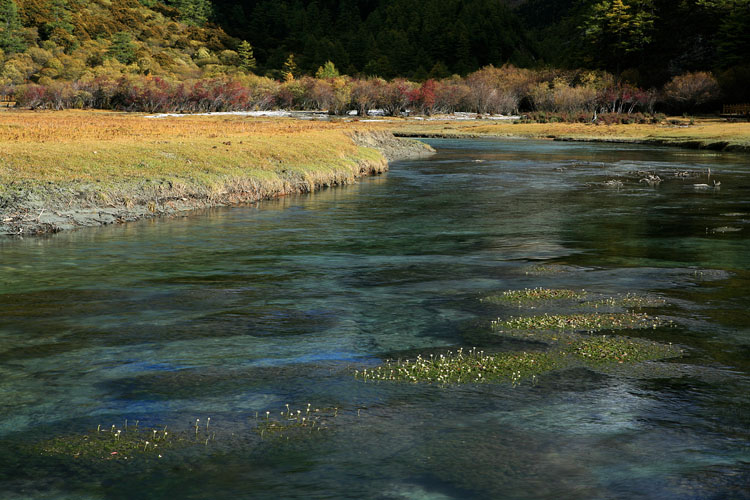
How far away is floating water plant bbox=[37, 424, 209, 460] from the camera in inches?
423

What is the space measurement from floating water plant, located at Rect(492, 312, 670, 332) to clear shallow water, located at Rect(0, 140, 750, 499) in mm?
638

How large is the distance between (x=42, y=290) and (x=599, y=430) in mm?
15701

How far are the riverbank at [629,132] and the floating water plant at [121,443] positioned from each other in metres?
82.1

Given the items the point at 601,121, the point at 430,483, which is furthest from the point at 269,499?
the point at 601,121

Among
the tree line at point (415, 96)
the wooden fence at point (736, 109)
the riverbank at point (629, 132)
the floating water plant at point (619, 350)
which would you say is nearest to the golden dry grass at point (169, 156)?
the floating water plant at point (619, 350)

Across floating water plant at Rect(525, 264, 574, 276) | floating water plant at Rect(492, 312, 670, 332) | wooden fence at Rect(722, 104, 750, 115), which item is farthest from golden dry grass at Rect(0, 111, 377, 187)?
wooden fence at Rect(722, 104, 750, 115)

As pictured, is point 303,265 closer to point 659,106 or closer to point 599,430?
point 599,430

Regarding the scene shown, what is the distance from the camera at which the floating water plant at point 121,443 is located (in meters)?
10.7

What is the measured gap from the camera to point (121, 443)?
11.1m

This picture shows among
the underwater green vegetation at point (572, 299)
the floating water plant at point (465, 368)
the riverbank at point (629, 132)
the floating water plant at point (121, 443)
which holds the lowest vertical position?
the floating water plant at point (121, 443)

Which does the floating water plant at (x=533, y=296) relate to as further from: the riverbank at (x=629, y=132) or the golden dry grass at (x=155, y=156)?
the riverbank at (x=629, y=132)

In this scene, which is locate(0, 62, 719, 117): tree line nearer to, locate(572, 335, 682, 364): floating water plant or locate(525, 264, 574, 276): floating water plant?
locate(525, 264, 574, 276): floating water plant

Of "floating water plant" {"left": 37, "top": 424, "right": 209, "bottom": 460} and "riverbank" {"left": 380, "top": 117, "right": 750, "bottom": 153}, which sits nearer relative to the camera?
"floating water plant" {"left": 37, "top": 424, "right": 209, "bottom": 460}

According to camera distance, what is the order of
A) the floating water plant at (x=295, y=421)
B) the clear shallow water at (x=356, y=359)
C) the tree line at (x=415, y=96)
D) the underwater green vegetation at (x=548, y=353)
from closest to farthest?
the clear shallow water at (x=356, y=359) → the floating water plant at (x=295, y=421) → the underwater green vegetation at (x=548, y=353) → the tree line at (x=415, y=96)
